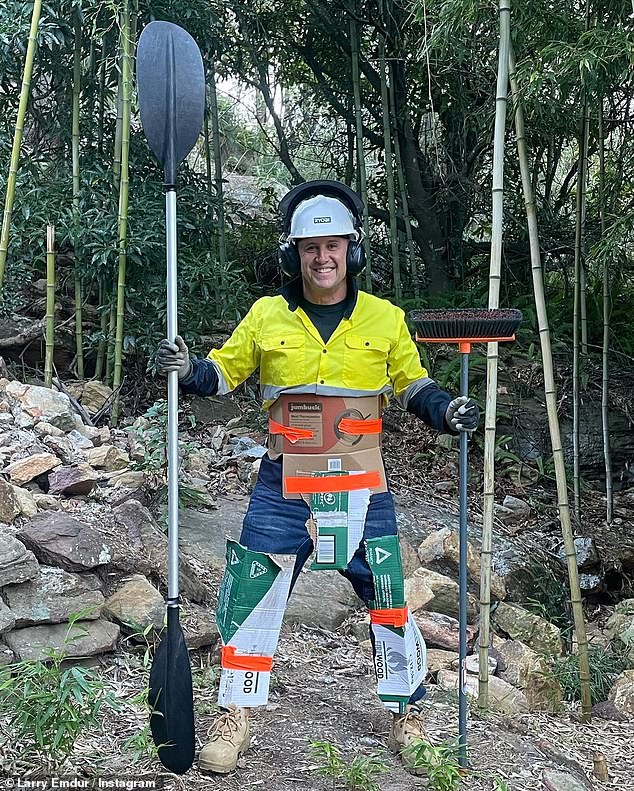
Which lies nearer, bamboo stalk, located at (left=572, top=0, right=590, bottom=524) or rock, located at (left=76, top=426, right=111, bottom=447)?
rock, located at (left=76, top=426, right=111, bottom=447)

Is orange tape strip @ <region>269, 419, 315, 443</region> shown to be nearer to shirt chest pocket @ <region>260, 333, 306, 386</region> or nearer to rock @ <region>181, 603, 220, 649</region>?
shirt chest pocket @ <region>260, 333, 306, 386</region>

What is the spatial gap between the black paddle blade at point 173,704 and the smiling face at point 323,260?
935mm

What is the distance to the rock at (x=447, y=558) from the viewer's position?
4.14 metres

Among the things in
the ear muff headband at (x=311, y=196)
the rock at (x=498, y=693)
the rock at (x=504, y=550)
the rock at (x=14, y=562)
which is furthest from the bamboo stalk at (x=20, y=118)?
the rock at (x=498, y=693)

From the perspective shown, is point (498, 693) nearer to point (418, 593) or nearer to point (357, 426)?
point (418, 593)

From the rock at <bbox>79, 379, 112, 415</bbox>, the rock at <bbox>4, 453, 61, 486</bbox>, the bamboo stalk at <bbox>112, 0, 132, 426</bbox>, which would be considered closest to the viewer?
the rock at <bbox>4, 453, 61, 486</bbox>

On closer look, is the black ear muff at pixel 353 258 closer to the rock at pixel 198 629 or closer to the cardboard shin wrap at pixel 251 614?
the cardboard shin wrap at pixel 251 614

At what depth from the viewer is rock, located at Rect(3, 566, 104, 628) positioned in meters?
2.84

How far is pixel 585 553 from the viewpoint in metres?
4.96

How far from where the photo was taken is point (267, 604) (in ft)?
8.31

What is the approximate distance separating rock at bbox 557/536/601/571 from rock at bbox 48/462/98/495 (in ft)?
8.37

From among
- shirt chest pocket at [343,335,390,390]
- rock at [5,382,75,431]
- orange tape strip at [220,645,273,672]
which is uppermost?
shirt chest pocket at [343,335,390,390]

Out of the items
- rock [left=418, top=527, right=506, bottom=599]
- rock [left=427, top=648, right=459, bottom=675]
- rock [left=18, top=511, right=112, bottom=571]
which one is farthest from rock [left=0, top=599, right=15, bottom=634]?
rock [left=418, top=527, right=506, bottom=599]

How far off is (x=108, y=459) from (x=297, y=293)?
1667mm
